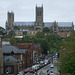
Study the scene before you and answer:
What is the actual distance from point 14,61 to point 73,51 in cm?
1891

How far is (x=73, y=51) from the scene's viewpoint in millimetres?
50938

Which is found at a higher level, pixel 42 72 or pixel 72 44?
pixel 72 44

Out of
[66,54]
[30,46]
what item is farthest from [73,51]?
[30,46]

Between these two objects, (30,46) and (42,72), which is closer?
(42,72)

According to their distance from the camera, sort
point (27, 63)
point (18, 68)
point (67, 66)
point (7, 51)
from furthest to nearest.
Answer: point (27, 63) → point (7, 51) → point (18, 68) → point (67, 66)

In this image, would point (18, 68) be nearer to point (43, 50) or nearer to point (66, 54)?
point (66, 54)

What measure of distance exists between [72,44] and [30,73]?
17.1 meters

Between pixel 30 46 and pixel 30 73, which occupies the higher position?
pixel 30 46

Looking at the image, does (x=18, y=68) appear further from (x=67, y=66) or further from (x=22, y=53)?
(x=67, y=66)

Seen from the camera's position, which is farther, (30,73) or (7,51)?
(7,51)

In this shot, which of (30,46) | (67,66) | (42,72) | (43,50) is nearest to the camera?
(67,66)

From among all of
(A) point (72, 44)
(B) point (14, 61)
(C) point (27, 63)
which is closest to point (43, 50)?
(C) point (27, 63)

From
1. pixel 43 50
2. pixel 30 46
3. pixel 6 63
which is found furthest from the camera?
pixel 43 50

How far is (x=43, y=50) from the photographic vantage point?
480 ft
